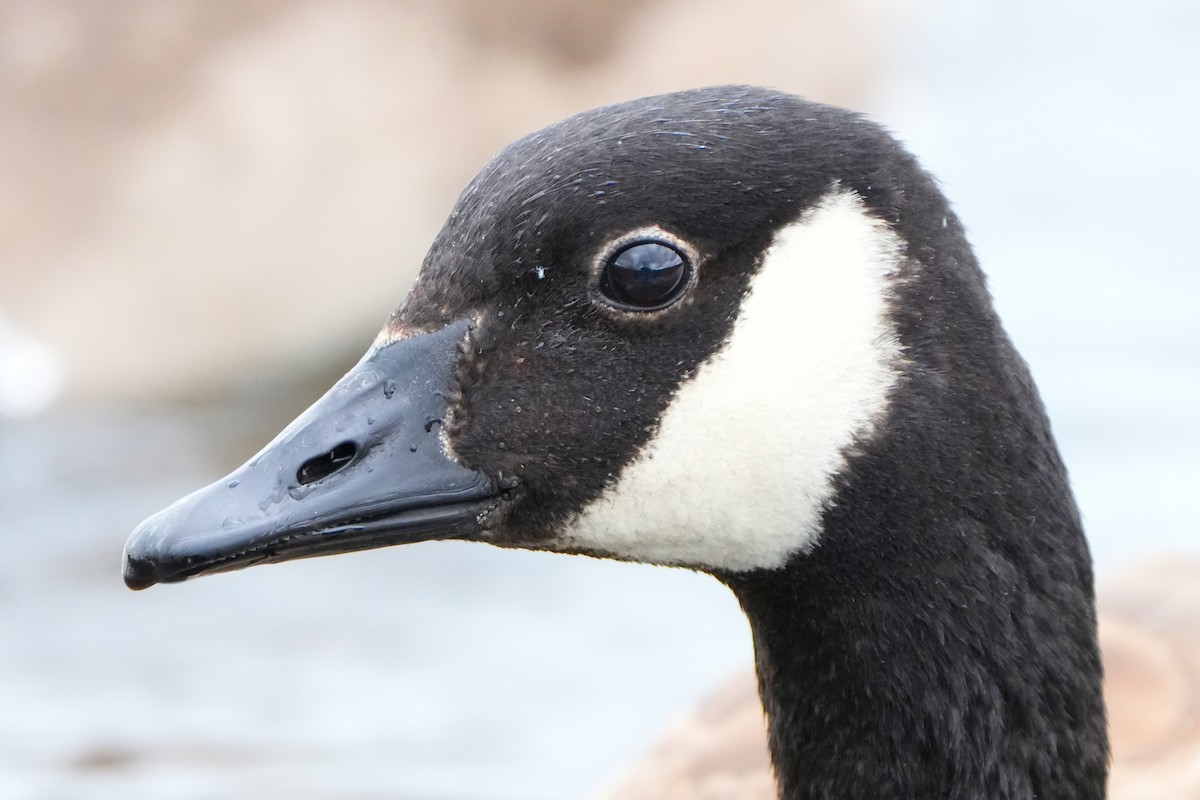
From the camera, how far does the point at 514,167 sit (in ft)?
8.41

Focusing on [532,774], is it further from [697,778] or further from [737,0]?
[737,0]

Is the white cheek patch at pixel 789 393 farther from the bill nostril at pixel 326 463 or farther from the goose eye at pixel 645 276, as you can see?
the bill nostril at pixel 326 463

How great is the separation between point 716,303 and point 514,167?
373 millimetres

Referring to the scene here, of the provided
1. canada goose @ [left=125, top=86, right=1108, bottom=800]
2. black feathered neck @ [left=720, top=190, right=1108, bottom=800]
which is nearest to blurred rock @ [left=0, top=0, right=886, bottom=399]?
canada goose @ [left=125, top=86, right=1108, bottom=800]

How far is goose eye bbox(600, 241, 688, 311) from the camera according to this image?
245 cm

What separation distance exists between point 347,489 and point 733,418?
1.87 ft

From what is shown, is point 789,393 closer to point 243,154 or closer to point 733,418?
point 733,418

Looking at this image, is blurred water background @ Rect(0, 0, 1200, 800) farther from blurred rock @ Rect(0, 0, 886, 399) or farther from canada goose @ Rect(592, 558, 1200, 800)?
canada goose @ Rect(592, 558, 1200, 800)

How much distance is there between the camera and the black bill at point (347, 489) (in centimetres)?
240

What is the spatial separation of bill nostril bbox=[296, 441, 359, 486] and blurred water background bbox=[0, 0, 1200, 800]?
99.3 inches

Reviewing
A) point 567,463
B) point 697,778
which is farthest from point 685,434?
point 697,778

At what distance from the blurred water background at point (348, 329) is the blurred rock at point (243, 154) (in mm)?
13

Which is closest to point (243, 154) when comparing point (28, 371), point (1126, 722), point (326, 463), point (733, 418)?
point (28, 371)

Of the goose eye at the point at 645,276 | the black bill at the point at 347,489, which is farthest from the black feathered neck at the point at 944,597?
the black bill at the point at 347,489
